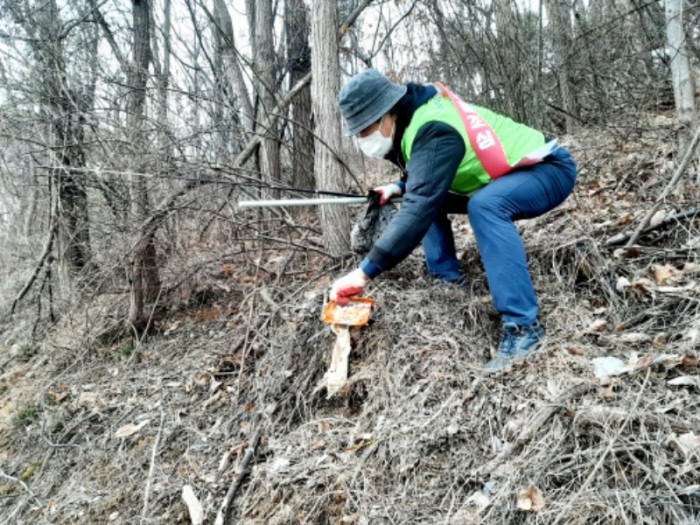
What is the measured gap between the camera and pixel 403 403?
7.23 ft

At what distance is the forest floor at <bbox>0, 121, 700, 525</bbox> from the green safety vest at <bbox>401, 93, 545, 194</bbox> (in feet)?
2.22

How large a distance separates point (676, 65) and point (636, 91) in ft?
8.01

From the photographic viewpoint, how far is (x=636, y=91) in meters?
5.61

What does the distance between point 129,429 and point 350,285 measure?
1.72m

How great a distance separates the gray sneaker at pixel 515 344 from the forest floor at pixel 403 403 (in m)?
0.06

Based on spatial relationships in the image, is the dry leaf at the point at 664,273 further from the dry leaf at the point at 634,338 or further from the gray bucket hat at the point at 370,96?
the gray bucket hat at the point at 370,96

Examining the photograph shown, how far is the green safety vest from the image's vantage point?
7.53 feet

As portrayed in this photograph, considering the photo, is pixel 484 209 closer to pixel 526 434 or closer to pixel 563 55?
pixel 526 434

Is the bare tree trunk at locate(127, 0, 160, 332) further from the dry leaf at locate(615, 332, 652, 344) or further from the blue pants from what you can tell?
the dry leaf at locate(615, 332, 652, 344)

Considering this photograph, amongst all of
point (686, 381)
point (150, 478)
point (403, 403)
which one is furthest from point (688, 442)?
point (150, 478)

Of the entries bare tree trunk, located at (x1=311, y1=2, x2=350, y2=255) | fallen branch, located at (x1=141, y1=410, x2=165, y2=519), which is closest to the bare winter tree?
bare tree trunk, located at (x1=311, y1=2, x2=350, y2=255)

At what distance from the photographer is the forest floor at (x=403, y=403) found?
5.52ft

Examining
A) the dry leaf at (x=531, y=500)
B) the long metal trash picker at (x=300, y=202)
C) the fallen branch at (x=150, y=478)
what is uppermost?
the long metal trash picker at (x=300, y=202)

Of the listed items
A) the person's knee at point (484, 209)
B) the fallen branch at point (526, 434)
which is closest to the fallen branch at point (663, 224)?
the person's knee at point (484, 209)
